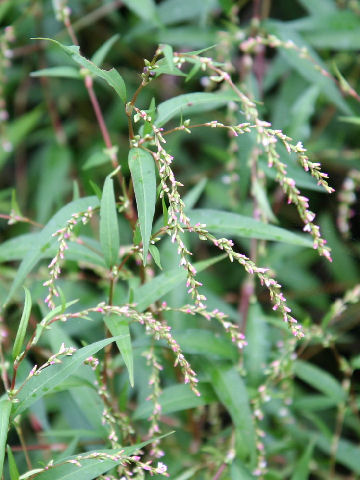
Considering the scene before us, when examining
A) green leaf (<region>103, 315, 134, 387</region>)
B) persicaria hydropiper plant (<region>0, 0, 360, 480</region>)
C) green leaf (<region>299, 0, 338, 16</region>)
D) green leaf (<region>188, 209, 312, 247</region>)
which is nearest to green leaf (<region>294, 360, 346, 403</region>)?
persicaria hydropiper plant (<region>0, 0, 360, 480</region>)

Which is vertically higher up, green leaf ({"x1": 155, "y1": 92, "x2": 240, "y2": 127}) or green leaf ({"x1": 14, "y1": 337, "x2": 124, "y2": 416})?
green leaf ({"x1": 155, "y1": 92, "x2": 240, "y2": 127})

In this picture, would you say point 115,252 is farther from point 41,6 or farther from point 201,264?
point 41,6

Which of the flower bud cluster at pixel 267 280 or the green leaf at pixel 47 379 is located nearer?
the flower bud cluster at pixel 267 280

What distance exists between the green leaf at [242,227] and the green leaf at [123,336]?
33 cm

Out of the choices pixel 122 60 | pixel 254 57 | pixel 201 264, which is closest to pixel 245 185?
pixel 201 264

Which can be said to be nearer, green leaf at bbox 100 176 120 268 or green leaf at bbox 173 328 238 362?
green leaf at bbox 100 176 120 268

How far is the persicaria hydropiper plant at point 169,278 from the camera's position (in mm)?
1240

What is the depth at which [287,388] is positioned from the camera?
1.84 metres

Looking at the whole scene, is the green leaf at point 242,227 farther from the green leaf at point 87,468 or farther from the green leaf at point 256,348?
the green leaf at point 87,468

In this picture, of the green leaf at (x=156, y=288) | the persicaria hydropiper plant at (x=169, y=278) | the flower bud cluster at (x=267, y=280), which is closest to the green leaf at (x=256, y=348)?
the persicaria hydropiper plant at (x=169, y=278)

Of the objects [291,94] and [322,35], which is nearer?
[322,35]

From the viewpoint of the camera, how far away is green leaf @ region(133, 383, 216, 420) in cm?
158

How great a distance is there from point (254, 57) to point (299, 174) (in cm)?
103

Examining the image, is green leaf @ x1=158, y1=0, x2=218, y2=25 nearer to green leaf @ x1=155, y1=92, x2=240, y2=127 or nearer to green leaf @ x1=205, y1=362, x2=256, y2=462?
green leaf @ x1=155, y1=92, x2=240, y2=127
